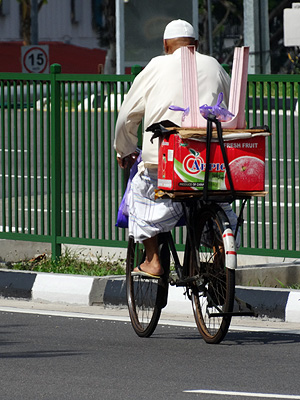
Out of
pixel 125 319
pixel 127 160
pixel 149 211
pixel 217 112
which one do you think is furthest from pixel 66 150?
pixel 217 112

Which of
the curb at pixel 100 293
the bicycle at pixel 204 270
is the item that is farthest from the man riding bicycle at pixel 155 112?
the curb at pixel 100 293

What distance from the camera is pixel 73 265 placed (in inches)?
360

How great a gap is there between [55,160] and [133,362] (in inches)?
124

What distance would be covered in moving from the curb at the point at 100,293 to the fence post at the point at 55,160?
2.19 ft

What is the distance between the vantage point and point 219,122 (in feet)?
21.1

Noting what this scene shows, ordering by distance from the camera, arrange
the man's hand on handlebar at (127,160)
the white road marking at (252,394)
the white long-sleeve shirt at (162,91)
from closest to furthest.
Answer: the white road marking at (252,394)
the white long-sleeve shirt at (162,91)
the man's hand on handlebar at (127,160)

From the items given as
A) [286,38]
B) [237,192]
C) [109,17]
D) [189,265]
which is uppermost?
[109,17]

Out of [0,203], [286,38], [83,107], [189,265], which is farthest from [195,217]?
[286,38]

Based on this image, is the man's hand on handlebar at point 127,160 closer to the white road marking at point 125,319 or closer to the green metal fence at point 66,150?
the white road marking at point 125,319

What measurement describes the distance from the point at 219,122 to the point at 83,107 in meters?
2.81

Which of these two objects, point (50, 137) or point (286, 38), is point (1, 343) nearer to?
point (50, 137)

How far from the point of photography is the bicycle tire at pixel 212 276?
252 inches

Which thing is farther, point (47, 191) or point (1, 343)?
point (47, 191)

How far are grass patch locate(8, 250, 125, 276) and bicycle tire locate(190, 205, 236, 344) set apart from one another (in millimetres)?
1955
